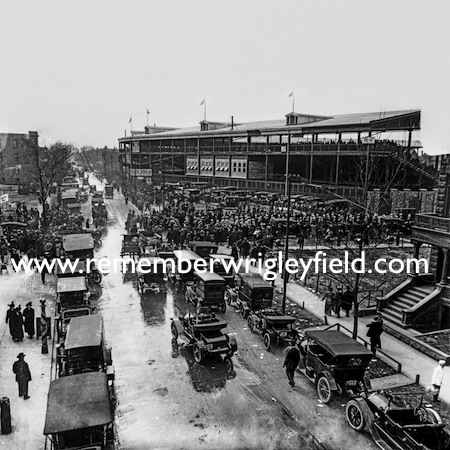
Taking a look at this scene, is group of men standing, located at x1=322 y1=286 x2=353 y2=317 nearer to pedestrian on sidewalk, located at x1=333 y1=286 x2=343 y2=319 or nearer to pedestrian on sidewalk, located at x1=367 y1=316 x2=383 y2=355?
pedestrian on sidewalk, located at x1=333 y1=286 x2=343 y2=319

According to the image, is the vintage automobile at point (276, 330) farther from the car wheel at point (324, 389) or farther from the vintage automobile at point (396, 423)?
the vintage automobile at point (396, 423)

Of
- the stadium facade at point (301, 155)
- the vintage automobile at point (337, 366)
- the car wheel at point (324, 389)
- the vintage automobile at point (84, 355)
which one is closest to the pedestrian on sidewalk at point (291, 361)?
the vintage automobile at point (337, 366)

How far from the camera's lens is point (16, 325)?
16453 mm

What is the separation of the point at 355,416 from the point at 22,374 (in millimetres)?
9523

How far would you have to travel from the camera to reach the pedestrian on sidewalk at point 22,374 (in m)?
12.5

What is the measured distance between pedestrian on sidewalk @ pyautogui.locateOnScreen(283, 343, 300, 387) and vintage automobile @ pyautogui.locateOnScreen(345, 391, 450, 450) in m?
2.23

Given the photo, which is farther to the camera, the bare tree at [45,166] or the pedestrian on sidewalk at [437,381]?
the bare tree at [45,166]

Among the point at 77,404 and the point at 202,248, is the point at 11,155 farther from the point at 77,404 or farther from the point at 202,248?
the point at 77,404

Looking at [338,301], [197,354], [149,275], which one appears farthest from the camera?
[149,275]

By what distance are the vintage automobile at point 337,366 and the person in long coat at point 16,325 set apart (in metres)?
10.9

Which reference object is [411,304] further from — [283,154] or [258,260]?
[283,154]

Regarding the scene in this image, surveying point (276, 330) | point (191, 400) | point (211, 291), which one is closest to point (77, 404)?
point (191, 400)

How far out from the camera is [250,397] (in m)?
13.2

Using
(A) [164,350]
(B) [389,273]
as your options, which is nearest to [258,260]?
(B) [389,273]
